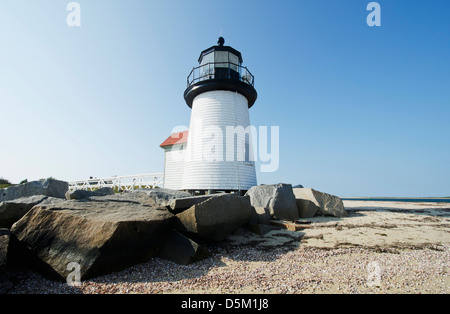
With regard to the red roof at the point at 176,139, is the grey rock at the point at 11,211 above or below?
below

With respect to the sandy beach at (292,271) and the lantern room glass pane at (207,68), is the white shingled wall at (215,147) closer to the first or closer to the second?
the lantern room glass pane at (207,68)

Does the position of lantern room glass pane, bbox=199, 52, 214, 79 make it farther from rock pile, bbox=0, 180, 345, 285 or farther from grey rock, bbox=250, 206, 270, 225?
rock pile, bbox=0, 180, 345, 285

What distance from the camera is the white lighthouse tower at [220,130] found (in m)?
14.0

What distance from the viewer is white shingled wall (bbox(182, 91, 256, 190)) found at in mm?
13898

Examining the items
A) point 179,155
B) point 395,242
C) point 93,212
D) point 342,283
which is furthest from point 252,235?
point 179,155

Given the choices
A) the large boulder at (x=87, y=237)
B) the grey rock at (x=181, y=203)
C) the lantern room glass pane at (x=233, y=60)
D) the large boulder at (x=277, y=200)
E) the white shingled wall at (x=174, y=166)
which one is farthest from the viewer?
the white shingled wall at (x=174, y=166)

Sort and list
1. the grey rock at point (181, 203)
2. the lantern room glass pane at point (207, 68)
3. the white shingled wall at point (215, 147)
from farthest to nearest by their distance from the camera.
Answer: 1. the lantern room glass pane at point (207, 68)
2. the white shingled wall at point (215, 147)
3. the grey rock at point (181, 203)

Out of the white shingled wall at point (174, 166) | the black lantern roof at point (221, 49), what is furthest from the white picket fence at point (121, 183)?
the black lantern roof at point (221, 49)

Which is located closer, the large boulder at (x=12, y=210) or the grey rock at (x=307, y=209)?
the large boulder at (x=12, y=210)

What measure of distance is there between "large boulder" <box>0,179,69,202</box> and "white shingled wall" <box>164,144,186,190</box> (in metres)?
11.9

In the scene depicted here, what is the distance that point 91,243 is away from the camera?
3.60m

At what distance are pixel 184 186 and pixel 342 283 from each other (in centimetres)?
1202

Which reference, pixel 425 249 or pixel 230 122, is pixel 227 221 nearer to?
pixel 425 249
